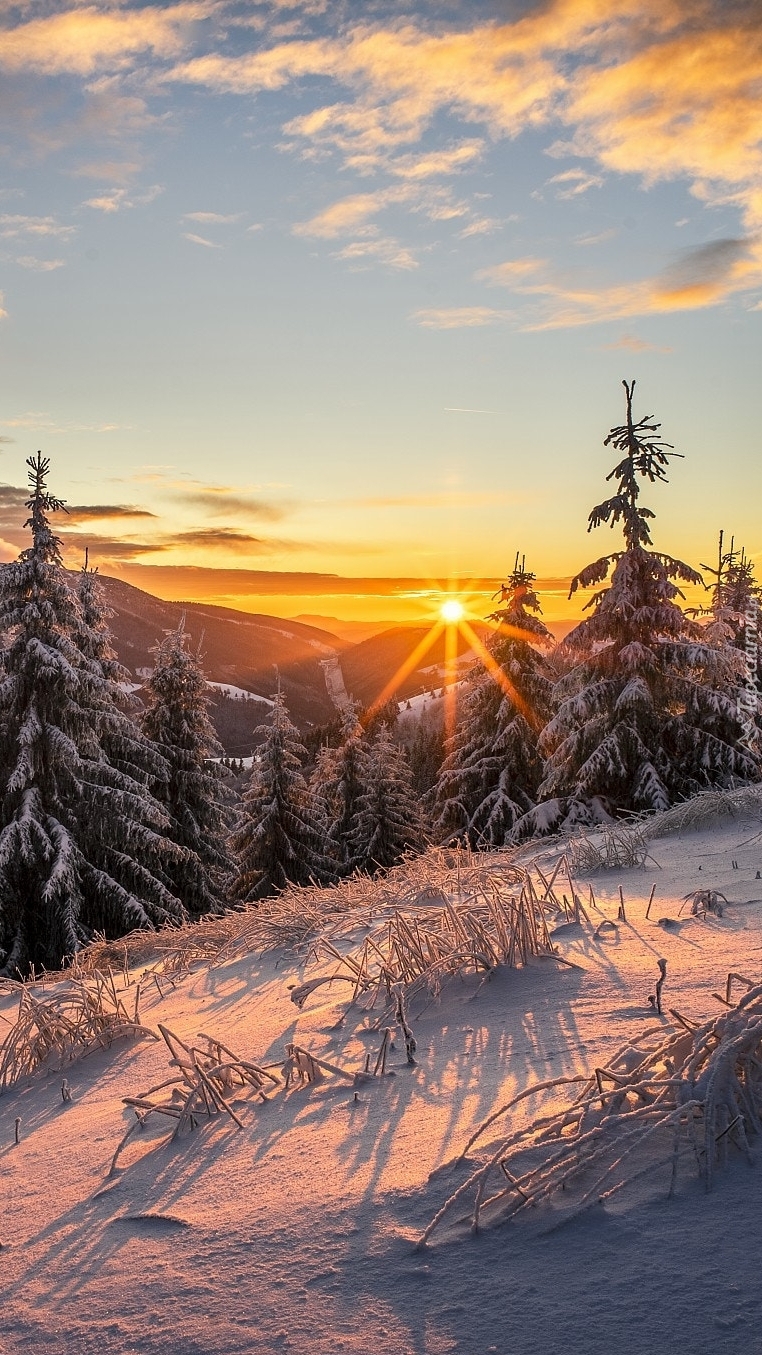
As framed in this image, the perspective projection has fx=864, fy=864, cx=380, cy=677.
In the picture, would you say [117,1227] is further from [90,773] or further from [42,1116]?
[90,773]

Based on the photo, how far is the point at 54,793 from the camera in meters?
18.1

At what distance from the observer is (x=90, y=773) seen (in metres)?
19.0

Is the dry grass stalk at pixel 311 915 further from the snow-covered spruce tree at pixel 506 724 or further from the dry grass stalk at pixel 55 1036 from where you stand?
the snow-covered spruce tree at pixel 506 724

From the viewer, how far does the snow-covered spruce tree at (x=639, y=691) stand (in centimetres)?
1568

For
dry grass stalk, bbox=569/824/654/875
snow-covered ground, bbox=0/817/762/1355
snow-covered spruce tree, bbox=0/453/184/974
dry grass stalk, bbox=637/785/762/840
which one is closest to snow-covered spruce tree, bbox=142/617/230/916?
snow-covered spruce tree, bbox=0/453/184/974

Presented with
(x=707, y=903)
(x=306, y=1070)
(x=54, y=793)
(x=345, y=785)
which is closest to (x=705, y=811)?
(x=707, y=903)

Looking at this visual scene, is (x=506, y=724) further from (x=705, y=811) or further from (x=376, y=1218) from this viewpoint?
(x=376, y=1218)

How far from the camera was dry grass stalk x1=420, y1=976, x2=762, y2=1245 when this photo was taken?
1.58 metres

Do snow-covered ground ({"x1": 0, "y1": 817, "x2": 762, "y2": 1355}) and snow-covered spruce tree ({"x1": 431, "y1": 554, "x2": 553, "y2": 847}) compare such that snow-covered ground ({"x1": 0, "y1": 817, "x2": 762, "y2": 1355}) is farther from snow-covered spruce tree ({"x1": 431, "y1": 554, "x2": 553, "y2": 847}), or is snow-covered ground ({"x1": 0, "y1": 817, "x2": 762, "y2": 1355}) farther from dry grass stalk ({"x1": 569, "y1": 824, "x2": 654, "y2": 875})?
snow-covered spruce tree ({"x1": 431, "y1": 554, "x2": 553, "y2": 847})

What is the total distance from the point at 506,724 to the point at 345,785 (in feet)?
29.9

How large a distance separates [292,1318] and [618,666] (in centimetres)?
1578

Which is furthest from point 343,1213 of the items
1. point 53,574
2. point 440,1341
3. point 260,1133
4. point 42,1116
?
point 53,574

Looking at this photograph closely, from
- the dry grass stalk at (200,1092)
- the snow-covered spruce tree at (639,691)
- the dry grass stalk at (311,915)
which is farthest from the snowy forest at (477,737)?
the dry grass stalk at (200,1092)

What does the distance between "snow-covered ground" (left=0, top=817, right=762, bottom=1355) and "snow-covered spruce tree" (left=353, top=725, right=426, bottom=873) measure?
26236 millimetres
